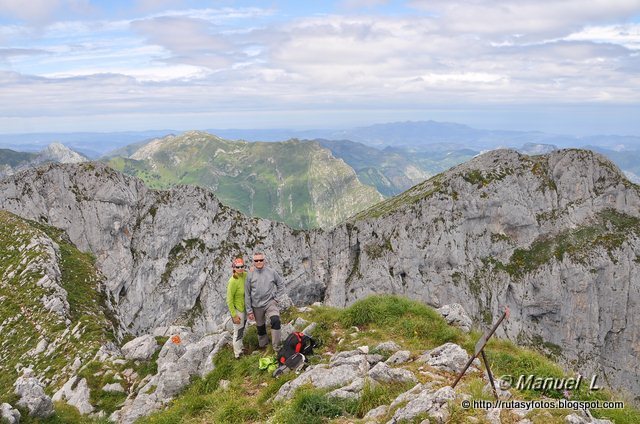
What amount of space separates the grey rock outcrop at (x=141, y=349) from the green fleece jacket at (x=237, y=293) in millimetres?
8523

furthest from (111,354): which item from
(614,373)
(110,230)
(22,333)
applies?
(614,373)

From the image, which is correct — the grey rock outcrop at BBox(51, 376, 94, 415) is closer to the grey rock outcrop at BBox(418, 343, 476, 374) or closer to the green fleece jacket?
the green fleece jacket

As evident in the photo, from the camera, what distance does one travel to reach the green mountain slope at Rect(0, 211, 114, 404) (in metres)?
26.7

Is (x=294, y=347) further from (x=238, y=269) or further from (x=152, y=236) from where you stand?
(x=152, y=236)

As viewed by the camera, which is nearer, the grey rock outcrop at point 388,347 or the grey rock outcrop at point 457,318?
the grey rock outcrop at point 388,347

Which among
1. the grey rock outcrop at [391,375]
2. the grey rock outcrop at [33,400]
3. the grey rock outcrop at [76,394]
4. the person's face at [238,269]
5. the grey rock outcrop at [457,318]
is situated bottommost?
the grey rock outcrop at [76,394]

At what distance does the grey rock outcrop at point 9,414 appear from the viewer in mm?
16808

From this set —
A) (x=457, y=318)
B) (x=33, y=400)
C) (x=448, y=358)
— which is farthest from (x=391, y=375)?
(x=33, y=400)

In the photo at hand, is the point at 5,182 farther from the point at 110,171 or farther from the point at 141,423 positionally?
the point at 141,423

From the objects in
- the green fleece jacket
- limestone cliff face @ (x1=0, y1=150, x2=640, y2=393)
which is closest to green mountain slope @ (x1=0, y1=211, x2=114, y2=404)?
the green fleece jacket

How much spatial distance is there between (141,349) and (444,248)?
446 feet

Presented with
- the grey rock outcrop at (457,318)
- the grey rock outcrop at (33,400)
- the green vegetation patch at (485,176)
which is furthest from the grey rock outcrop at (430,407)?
the green vegetation patch at (485,176)

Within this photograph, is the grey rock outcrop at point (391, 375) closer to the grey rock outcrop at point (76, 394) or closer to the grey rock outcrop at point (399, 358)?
the grey rock outcrop at point (399, 358)

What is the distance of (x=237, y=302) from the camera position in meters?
19.3
